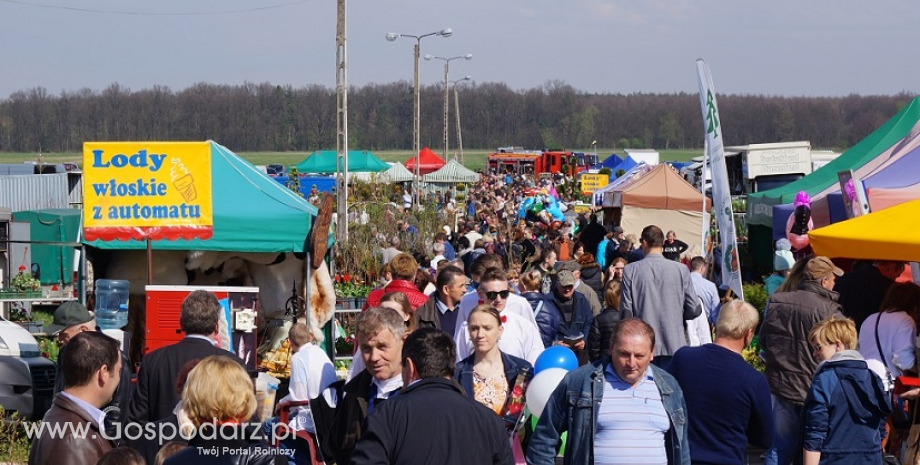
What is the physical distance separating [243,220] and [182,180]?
2.39ft

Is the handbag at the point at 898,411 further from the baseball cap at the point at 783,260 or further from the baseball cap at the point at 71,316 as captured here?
the baseball cap at the point at 71,316

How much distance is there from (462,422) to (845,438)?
2509 mm

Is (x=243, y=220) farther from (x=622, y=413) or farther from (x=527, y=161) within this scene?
(x=527, y=161)

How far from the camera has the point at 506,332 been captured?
6.72m

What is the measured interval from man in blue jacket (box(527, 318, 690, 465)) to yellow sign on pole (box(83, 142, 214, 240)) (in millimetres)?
6447

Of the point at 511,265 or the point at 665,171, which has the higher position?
the point at 665,171

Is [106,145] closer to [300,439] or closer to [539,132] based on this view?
[300,439]

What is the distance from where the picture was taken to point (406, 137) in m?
136

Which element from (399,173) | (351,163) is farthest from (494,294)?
(399,173)

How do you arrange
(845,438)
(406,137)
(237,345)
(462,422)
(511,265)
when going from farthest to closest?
(406,137) < (511,265) < (237,345) < (845,438) < (462,422)

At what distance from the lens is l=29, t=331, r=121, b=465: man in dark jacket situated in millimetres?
4367

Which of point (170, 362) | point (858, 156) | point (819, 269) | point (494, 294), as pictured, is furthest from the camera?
point (858, 156)

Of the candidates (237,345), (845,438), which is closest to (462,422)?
(845,438)

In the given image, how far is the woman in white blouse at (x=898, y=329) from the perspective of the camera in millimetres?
7199
